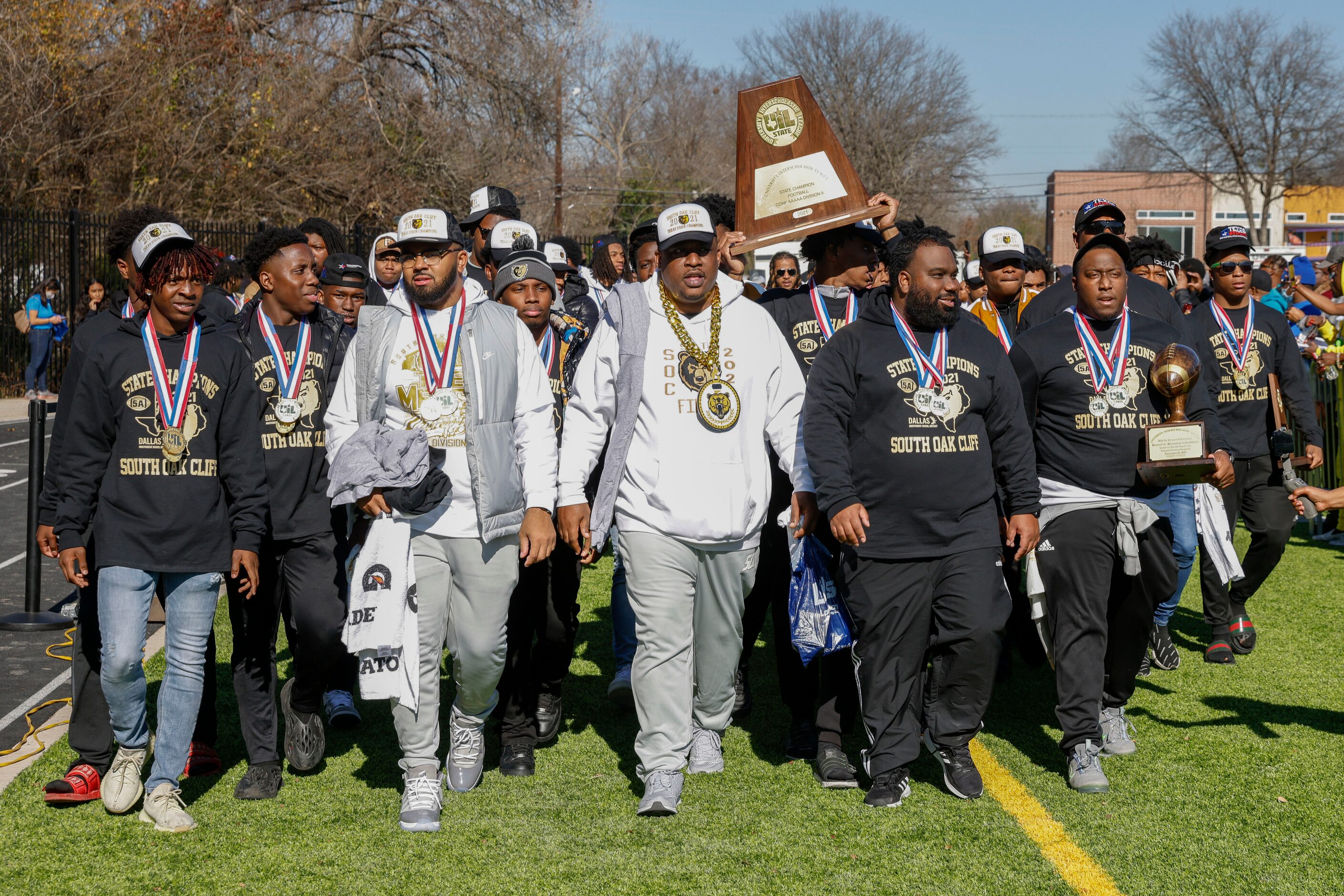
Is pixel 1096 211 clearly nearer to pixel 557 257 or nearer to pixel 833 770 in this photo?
pixel 833 770

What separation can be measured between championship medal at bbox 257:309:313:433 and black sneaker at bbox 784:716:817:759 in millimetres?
2636

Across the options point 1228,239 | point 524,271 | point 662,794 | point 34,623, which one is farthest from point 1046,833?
point 34,623

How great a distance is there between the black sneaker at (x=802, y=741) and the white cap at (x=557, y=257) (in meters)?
3.33

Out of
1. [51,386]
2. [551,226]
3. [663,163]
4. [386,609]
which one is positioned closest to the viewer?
[386,609]

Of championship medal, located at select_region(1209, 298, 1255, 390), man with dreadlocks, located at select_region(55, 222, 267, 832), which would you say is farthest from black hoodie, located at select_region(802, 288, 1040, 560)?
championship medal, located at select_region(1209, 298, 1255, 390)

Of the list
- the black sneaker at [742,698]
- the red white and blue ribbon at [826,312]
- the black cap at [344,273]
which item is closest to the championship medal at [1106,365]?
the red white and blue ribbon at [826,312]

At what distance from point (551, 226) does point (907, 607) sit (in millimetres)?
40241

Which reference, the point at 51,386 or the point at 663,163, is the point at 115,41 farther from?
the point at 663,163

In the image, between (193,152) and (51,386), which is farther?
(193,152)

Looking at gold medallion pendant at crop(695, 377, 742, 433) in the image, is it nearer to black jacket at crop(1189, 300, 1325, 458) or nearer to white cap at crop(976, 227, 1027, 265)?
white cap at crop(976, 227, 1027, 265)

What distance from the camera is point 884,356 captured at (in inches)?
207

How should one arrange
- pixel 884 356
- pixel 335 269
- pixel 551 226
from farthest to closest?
1. pixel 551 226
2. pixel 335 269
3. pixel 884 356

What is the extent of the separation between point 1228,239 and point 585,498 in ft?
15.6

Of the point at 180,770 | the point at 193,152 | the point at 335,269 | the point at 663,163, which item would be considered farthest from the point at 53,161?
Result: the point at 663,163
